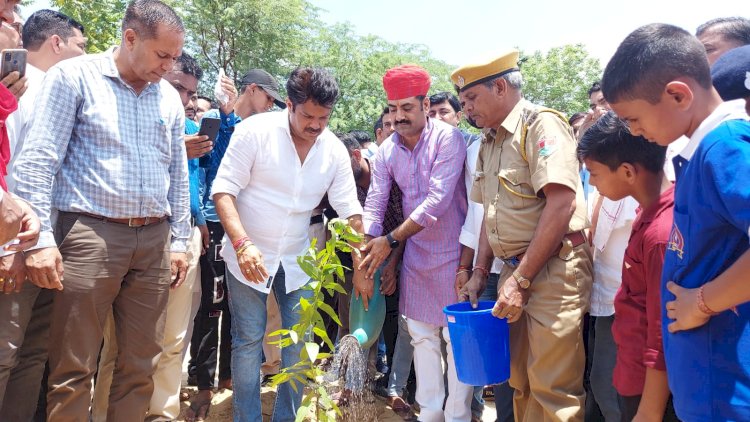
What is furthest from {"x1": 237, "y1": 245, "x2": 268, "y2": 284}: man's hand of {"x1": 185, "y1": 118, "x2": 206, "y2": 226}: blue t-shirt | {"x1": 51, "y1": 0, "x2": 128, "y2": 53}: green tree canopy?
{"x1": 51, "y1": 0, "x2": 128, "y2": 53}: green tree canopy

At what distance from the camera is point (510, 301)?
268 centimetres

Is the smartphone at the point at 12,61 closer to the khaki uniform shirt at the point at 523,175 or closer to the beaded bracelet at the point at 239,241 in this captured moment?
the beaded bracelet at the point at 239,241

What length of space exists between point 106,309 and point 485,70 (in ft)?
7.23

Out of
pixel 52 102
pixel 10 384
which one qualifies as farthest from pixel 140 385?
pixel 52 102

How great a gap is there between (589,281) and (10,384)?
2.79 metres

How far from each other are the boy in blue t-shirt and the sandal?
2.97 meters

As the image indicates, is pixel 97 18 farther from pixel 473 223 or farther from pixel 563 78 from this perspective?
pixel 563 78

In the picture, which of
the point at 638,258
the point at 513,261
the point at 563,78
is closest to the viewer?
the point at 638,258

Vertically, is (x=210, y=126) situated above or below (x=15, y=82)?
below

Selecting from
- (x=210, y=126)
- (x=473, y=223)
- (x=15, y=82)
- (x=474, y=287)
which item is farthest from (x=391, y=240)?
(x=15, y=82)

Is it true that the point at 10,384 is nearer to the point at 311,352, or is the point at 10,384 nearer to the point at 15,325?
the point at 15,325

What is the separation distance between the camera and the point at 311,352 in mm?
2646

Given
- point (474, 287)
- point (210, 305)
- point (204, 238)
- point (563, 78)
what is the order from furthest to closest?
1. point (563, 78)
2. point (210, 305)
3. point (204, 238)
4. point (474, 287)

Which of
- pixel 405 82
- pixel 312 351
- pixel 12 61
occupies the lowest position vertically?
pixel 312 351
